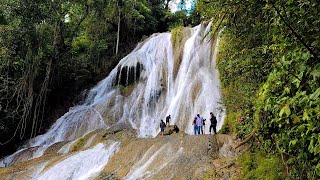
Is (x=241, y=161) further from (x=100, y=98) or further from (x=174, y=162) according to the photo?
(x=100, y=98)

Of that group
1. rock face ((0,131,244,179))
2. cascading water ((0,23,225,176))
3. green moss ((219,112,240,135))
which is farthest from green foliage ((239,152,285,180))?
cascading water ((0,23,225,176))

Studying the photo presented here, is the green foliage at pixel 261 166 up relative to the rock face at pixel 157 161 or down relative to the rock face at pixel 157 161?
up

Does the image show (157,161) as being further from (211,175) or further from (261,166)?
(261,166)

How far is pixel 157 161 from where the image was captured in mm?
10203

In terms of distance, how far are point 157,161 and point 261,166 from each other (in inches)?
155

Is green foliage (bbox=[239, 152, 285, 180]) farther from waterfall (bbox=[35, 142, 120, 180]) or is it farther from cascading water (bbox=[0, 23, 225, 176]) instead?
cascading water (bbox=[0, 23, 225, 176])

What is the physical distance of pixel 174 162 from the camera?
971 centimetres

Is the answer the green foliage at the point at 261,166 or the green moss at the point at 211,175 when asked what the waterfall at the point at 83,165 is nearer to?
the green moss at the point at 211,175

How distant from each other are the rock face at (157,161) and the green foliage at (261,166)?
392mm

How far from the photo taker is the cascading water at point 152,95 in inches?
658

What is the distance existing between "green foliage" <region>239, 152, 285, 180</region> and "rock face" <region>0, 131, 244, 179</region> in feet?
1.29

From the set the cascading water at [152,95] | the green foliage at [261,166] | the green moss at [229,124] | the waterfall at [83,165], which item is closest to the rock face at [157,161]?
the waterfall at [83,165]

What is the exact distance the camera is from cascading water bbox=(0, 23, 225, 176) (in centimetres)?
1672

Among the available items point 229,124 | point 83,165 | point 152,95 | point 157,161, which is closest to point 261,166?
point 157,161
